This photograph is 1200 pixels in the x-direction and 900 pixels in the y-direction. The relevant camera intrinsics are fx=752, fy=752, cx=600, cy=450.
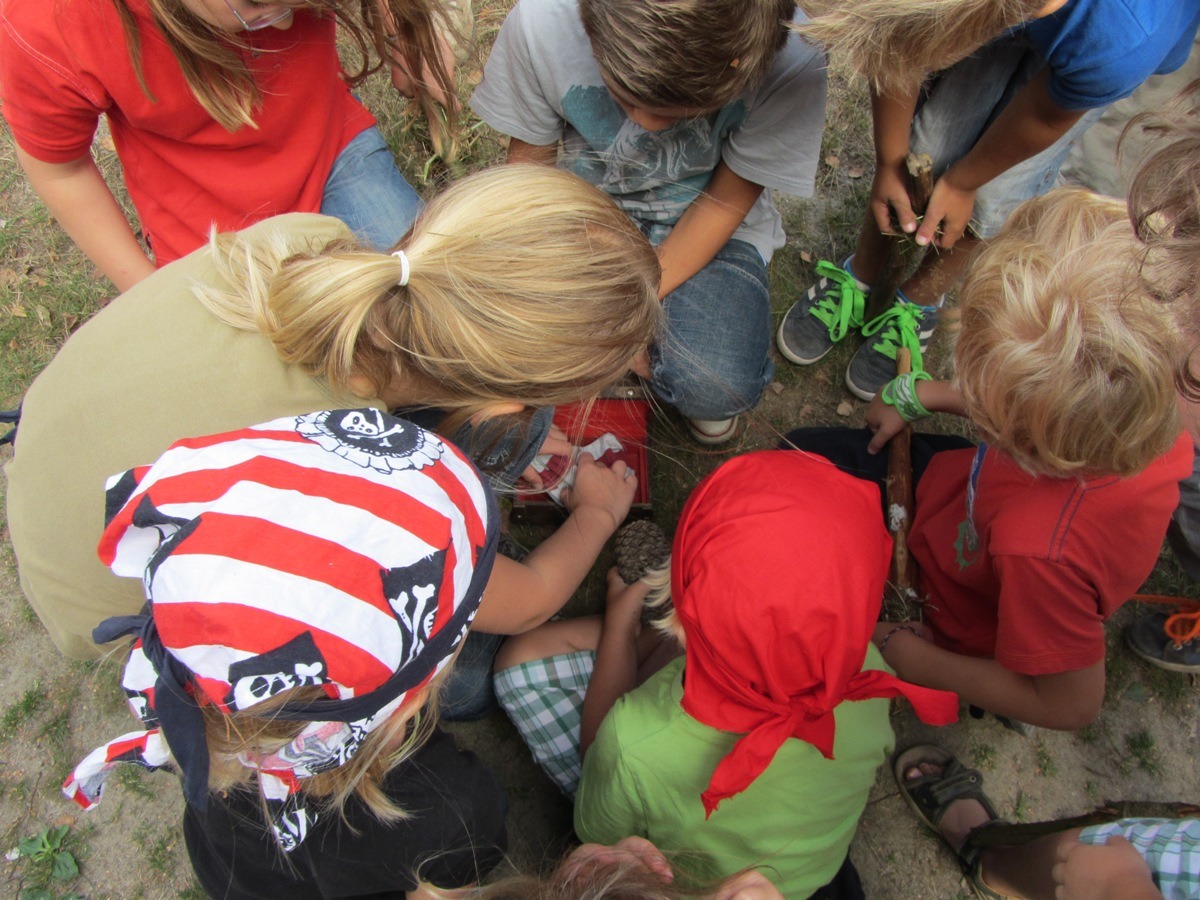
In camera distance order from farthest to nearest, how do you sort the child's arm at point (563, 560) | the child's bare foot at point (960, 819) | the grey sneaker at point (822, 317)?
the grey sneaker at point (822, 317) < the child's bare foot at point (960, 819) < the child's arm at point (563, 560)

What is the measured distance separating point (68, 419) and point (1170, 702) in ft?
10.0

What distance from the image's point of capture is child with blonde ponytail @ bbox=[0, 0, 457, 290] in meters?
1.56

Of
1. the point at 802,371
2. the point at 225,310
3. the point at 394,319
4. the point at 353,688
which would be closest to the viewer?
the point at 353,688

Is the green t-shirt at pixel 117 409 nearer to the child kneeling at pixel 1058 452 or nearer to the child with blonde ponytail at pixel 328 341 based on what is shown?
the child with blonde ponytail at pixel 328 341

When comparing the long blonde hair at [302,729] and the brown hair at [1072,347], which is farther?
the brown hair at [1072,347]

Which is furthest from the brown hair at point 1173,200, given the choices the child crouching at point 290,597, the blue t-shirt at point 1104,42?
the child crouching at point 290,597

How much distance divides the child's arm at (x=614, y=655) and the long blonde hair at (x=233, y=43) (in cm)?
157

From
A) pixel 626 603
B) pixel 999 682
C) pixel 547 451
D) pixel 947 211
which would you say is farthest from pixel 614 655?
pixel 947 211

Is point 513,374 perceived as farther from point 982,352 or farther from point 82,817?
point 82,817

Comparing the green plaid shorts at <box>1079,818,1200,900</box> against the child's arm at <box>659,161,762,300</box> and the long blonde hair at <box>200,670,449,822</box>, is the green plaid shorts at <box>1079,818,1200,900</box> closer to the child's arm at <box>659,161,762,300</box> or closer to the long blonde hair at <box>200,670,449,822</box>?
the long blonde hair at <box>200,670,449,822</box>

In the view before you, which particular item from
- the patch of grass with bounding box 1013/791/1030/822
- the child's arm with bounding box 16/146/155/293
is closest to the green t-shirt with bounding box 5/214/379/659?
the child's arm with bounding box 16/146/155/293

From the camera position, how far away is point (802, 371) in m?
2.77

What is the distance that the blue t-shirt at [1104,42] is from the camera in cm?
157

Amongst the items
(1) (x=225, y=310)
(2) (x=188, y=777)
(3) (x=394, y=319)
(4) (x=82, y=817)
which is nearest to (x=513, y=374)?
(3) (x=394, y=319)
